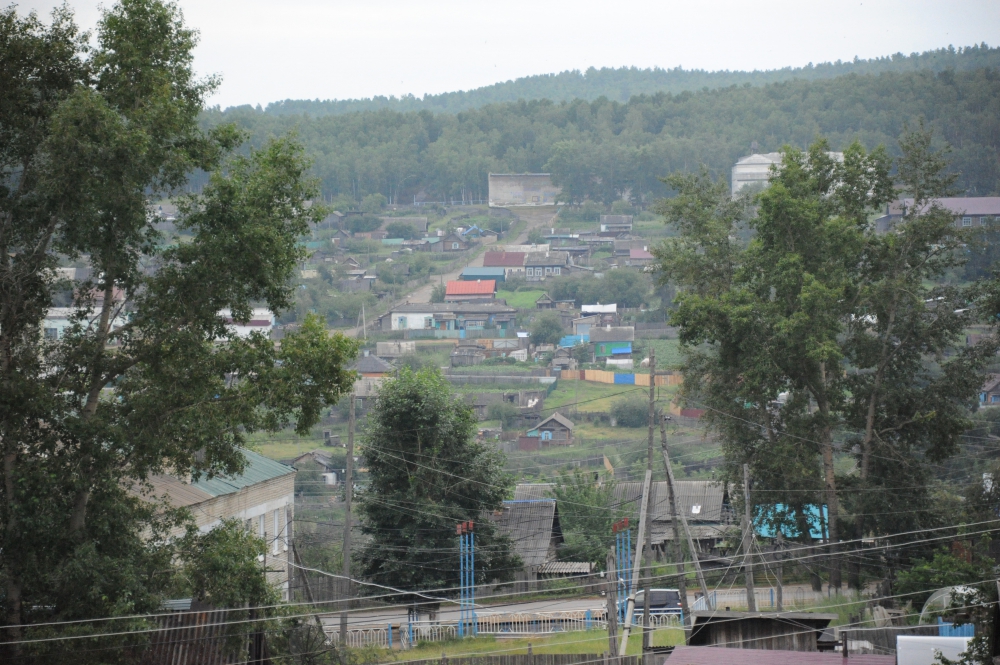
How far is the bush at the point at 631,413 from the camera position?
5600cm

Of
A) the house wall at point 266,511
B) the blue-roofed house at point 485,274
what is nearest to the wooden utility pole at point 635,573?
the house wall at point 266,511

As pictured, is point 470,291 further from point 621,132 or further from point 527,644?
point 621,132

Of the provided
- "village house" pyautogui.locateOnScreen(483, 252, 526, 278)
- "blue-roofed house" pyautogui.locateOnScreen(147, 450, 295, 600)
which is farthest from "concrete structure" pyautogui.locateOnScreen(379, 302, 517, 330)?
"blue-roofed house" pyautogui.locateOnScreen(147, 450, 295, 600)

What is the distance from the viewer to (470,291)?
86.7 metres

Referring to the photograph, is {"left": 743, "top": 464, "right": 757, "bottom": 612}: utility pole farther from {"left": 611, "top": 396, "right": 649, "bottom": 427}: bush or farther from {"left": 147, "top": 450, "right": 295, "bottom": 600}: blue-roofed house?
{"left": 611, "top": 396, "right": 649, "bottom": 427}: bush

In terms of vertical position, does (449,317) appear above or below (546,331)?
above

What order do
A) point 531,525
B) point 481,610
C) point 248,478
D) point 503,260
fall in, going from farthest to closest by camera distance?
point 503,260 → point 531,525 → point 481,610 → point 248,478

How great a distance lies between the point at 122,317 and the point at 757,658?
10.1 m

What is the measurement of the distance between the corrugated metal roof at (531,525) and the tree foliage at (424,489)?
12.5 ft

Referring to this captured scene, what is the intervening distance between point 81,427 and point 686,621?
11.7 m

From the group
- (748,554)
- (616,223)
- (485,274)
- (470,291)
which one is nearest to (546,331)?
(470,291)

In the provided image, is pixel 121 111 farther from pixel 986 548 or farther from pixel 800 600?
pixel 800 600

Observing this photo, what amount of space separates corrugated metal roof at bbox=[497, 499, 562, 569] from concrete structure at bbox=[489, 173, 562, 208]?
9953cm

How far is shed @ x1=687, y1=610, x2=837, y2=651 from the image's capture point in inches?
640
